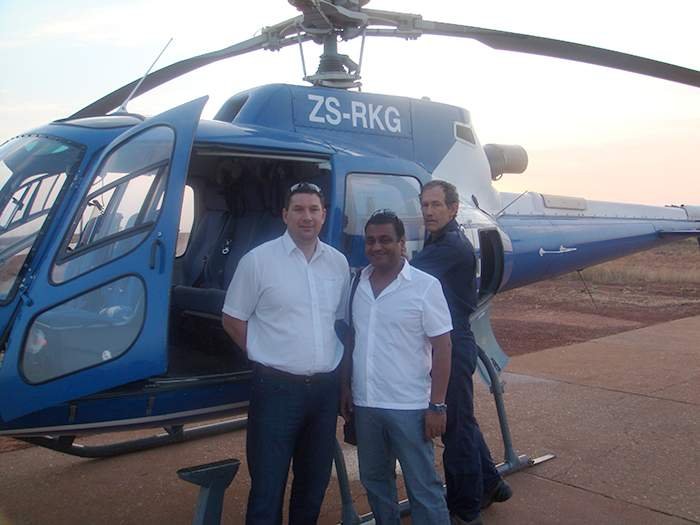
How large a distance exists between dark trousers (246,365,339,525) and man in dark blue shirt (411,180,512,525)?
0.84 m

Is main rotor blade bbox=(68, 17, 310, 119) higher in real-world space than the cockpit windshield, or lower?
higher

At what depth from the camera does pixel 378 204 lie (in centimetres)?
420

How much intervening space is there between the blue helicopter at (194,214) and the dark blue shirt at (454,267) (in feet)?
1.85

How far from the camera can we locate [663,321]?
12.9m

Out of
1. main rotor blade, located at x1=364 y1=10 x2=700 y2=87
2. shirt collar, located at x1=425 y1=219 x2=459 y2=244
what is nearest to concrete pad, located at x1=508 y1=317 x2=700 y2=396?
main rotor blade, located at x1=364 y1=10 x2=700 y2=87

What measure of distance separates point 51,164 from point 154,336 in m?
1.10

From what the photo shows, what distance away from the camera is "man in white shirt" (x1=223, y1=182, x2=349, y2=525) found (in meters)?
2.95

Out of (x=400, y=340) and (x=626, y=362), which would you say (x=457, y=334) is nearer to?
(x=400, y=340)

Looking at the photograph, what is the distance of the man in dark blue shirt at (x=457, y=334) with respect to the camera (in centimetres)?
361

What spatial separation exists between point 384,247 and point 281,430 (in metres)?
0.91

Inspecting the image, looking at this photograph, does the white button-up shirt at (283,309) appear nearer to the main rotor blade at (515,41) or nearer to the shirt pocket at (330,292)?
the shirt pocket at (330,292)

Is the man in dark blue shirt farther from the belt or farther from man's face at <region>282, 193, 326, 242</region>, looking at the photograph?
the belt

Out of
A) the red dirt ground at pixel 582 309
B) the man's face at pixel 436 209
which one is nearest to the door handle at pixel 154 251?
the man's face at pixel 436 209

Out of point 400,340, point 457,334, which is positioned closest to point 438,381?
point 400,340
